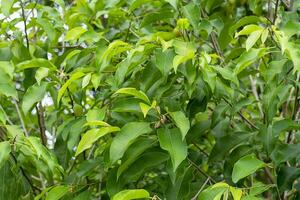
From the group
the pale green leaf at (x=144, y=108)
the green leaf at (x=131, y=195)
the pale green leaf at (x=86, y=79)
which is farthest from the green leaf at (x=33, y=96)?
the green leaf at (x=131, y=195)

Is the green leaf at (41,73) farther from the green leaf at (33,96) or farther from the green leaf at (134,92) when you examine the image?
the green leaf at (134,92)

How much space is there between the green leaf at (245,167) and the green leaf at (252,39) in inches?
12.6

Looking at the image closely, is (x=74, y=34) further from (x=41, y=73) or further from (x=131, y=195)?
(x=131, y=195)

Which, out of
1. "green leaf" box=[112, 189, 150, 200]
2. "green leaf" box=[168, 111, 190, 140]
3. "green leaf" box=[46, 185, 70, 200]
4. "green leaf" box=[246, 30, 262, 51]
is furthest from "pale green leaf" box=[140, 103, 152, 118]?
"green leaf" box=[46, 185, 70, 200]

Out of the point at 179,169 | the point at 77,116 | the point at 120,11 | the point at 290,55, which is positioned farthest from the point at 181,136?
the point at 120,11

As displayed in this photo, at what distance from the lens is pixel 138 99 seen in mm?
1620

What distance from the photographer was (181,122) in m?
1.54

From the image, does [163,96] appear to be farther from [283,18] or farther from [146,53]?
Result: [283,18]

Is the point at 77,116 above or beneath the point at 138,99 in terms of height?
beneath

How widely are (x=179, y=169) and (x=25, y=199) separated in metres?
0.58

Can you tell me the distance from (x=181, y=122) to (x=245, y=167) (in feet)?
0.72

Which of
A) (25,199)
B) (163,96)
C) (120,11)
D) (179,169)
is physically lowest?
(25,199)

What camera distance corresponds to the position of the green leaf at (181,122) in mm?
1520

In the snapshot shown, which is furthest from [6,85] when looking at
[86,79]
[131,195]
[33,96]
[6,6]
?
[131,195]
